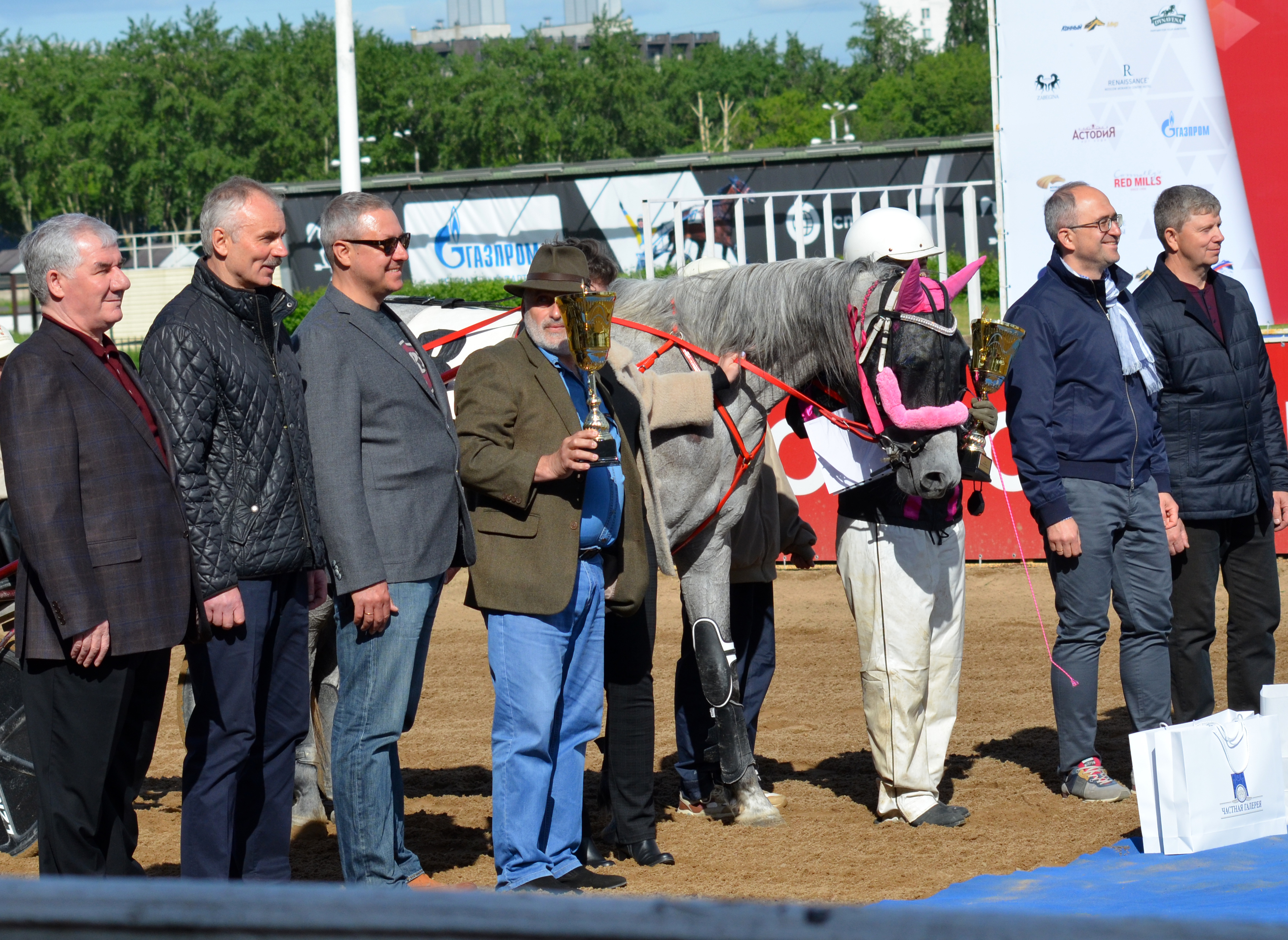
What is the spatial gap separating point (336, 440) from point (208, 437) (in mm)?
317

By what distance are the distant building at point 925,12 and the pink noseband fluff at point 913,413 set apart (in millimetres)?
135918

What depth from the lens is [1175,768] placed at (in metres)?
3.78

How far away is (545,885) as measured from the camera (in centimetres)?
356

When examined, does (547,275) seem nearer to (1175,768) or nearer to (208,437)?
(208,437)

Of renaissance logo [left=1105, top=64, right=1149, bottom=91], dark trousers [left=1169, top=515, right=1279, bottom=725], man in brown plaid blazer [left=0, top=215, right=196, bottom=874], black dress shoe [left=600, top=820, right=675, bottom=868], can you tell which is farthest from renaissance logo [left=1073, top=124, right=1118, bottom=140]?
man in brown plaid blazer [left=0, top=215, right=196, bottom=874]

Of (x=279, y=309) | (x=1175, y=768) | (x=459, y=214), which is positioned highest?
(x=459, y=214)

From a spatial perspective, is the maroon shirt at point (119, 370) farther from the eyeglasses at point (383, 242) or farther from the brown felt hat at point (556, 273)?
the brown felt hat at point (556, 273)

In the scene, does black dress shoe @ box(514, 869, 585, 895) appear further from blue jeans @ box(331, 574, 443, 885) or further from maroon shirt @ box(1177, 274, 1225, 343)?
maroon shirt @ box(1177, 274, 1225, 343)

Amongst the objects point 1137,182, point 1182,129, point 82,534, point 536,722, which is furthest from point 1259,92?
point 82,534

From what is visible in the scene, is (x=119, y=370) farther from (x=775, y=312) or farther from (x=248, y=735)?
(x=775, y=312)

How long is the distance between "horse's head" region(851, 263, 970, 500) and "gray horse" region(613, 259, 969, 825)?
Answer: 107 millimetres

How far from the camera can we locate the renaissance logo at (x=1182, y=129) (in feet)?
32.5

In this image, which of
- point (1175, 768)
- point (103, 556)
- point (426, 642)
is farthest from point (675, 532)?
point (103, 556)

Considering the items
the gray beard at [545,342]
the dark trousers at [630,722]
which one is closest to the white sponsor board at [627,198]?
Result: the dark trousers at [630,722]
